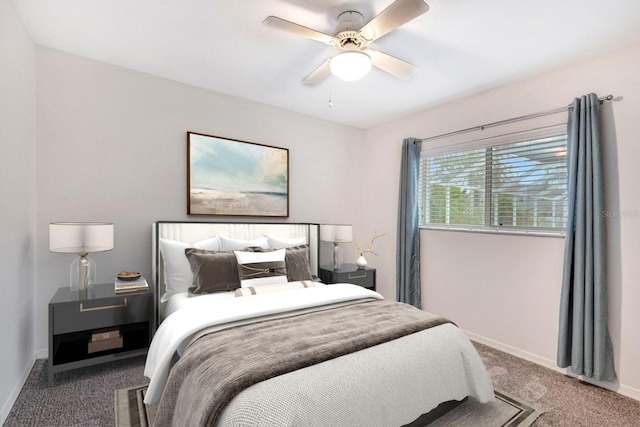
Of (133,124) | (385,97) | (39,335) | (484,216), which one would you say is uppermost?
(385,97)

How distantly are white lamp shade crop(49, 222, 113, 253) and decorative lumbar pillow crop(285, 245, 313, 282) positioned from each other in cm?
145

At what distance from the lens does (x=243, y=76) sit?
3.00 meters

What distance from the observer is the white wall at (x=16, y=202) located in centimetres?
191

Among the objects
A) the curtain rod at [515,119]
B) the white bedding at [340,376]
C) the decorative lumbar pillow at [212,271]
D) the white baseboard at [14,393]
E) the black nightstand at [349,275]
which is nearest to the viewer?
the white bedding at [340,376]

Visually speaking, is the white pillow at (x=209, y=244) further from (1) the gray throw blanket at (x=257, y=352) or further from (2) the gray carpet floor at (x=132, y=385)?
(1) the gray throw blanket at (x=257, y=352)

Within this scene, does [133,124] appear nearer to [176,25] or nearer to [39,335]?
[176,25]

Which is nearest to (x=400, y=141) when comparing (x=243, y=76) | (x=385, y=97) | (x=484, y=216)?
(x=385, y=97)

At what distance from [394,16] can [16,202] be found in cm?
264

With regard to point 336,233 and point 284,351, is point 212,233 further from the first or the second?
point 284,351

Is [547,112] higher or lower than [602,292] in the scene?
higher

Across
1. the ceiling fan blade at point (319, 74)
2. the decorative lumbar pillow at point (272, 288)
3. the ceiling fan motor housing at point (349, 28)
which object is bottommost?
the decorative lumbar pillow at point (272, 288)

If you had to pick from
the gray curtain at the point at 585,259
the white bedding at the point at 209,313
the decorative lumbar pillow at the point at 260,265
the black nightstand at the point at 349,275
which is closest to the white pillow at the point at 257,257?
the decorative lumbar pillow at the point at 260,265

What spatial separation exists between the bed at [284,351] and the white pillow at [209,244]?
2 cm

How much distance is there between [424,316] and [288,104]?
8.96 feet
